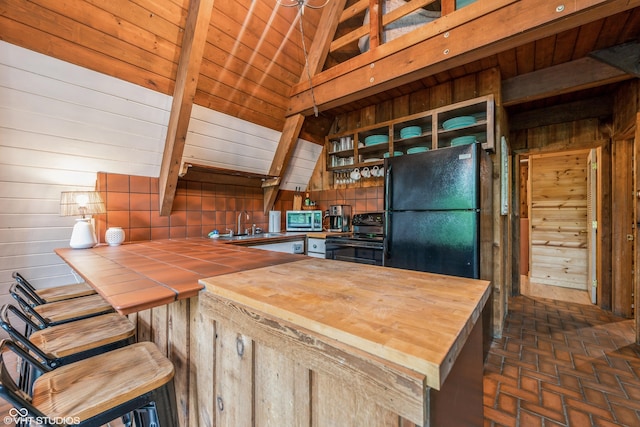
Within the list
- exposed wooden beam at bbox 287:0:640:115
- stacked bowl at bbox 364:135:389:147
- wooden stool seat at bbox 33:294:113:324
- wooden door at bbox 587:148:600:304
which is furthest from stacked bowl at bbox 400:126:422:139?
wooden stool seat at bbox 33:294:113:324

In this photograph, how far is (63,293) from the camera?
175 cm

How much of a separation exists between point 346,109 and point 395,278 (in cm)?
308

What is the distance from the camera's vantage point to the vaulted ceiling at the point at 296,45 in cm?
170

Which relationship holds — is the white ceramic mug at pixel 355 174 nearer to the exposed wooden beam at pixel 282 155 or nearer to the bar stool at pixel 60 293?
the exposed wooden beam at pixel 282 155

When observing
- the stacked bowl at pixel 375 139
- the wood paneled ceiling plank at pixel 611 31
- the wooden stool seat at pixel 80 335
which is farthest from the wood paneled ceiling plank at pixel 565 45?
the wooden stool seat at pixel 80 335

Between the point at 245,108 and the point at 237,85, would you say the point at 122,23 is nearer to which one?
the point at 237,85

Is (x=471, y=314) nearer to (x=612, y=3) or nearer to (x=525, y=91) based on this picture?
(x=612, y=3)

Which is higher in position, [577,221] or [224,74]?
[224,74]

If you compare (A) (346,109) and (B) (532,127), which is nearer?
(B) (532,127)

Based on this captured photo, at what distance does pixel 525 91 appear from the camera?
101 inches

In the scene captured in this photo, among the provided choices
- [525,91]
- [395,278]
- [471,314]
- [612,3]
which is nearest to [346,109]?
[525,91]

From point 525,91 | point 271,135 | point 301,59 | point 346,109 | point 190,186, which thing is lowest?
point 190,186

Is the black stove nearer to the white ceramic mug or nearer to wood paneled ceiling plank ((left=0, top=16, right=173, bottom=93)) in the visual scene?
the white ceramic mug

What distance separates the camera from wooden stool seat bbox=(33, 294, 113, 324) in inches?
55.8
